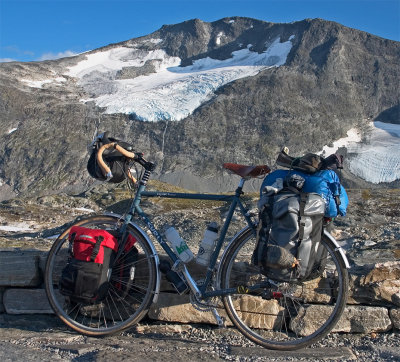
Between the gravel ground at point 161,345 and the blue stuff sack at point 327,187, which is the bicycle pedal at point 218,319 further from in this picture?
the blue stuff sack at point 327,187

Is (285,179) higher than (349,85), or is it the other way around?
(349,85)

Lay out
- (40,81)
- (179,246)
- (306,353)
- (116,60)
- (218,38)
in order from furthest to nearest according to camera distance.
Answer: (218,38) < (116,60) < (40,81) < (179,246) < (306,353)

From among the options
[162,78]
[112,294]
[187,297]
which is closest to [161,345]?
[187,297]

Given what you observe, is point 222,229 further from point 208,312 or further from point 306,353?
point 306,353

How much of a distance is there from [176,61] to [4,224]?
15054 cm

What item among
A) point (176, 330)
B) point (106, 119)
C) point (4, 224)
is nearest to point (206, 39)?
point (106, 119)

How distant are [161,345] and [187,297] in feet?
2.20

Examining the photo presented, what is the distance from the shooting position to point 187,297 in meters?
4.92

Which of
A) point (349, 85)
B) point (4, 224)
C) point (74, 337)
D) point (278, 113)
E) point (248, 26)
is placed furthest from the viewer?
point (248, 26)

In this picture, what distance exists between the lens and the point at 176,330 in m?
4.86

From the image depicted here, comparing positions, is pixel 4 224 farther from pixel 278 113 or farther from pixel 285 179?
pixel 278 113

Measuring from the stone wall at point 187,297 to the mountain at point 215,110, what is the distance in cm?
8342

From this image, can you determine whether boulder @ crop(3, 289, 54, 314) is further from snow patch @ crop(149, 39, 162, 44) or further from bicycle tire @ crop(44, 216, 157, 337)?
snow patch @ crop(149, 39, 162, 44)

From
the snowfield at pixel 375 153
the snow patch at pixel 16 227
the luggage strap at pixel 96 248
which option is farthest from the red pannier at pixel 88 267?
the snowfield at pixel 375 153
